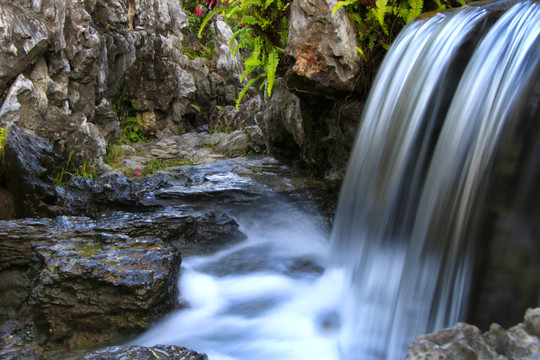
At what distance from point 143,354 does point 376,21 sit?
147 inches

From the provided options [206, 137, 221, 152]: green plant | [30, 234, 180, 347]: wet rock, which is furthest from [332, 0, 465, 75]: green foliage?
[206, 137, 221, 152]: green plant

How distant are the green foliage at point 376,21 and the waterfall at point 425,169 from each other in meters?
0.25

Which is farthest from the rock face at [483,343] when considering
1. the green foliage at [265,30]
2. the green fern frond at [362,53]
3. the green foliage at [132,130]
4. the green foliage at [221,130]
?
the green foliage at [221,130]

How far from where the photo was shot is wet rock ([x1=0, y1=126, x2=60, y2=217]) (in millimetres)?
4320

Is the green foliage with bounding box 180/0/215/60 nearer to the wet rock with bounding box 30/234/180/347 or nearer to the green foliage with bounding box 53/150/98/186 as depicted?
the green foliage with bounding box 53/150/98/186

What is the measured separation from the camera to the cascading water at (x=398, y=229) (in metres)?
2.61

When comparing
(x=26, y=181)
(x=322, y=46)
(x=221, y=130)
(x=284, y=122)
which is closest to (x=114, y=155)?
(x=221, y=130)

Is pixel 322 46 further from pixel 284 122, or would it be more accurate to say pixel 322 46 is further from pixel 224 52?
pixel 224 52

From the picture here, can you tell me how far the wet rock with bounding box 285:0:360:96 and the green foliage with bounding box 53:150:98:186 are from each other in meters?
3.50

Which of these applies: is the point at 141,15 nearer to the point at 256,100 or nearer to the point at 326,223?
the point at 256,100

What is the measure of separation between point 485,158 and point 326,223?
2552 mm

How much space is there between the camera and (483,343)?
1518 mm

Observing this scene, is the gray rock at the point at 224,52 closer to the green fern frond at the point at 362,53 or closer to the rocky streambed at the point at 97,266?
the rocky streambed at the point at 97,266

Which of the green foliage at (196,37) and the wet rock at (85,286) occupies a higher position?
the green foliage at (196,37)
